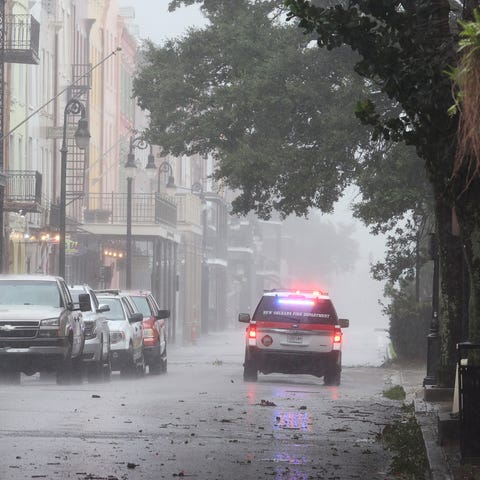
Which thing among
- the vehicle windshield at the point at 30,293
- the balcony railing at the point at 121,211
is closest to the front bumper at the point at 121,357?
the vehicle windshield at the point at 30,293

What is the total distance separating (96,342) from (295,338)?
11.9 ft

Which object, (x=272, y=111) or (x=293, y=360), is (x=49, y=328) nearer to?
(x=293, y=360)

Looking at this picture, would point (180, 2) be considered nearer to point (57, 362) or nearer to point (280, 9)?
point (280, 9)

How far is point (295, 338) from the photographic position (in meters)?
31.2

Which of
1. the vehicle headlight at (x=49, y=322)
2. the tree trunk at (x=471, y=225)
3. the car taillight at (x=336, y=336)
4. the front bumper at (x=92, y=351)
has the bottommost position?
the front bumper at (x=92, y=351)

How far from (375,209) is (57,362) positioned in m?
10.3

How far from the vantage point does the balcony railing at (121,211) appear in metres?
65.1

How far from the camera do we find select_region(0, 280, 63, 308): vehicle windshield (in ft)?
Result: 96.3

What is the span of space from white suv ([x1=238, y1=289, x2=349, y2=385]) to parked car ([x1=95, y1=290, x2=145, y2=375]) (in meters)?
3.46

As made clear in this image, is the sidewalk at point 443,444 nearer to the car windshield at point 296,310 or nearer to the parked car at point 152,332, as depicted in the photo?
the car windshield at point 296,310

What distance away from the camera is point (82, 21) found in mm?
67375

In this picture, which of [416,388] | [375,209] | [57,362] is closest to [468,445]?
[416,388]

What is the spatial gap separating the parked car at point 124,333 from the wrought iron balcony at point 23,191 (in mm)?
11778

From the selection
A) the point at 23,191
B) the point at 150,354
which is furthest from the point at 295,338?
the point at 23,191
